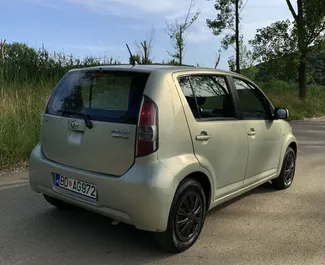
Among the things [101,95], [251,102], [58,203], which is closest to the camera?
[101,95]

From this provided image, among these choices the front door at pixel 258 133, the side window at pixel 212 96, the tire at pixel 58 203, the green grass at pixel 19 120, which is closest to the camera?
the side window at pixel 212 96

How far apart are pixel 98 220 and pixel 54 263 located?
95 centimetres

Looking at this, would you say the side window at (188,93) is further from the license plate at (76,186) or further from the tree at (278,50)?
the tree at (278,50)

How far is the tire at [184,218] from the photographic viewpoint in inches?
126

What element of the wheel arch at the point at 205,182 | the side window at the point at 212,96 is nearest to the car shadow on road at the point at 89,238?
the wheel arch at the point at 205,182

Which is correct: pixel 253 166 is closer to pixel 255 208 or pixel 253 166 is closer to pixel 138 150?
pixel 255 208

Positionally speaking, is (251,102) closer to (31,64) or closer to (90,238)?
(90,238)

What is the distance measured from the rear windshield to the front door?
1.46 m

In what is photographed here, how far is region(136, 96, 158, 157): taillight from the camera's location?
303cm

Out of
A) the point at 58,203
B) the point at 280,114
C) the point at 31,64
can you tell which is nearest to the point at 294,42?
the point at 31,64

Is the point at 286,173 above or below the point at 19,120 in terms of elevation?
below

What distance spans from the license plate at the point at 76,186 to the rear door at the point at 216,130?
38.5 inches

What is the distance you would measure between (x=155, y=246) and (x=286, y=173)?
2667mm

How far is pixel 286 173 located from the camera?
5.33m
